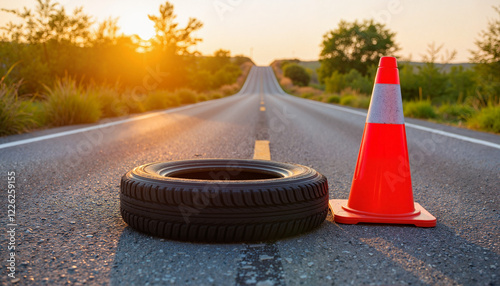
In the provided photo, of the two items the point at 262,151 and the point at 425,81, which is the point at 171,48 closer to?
the point at 425,81

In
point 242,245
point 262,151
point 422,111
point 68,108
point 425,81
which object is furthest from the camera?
point 425,81

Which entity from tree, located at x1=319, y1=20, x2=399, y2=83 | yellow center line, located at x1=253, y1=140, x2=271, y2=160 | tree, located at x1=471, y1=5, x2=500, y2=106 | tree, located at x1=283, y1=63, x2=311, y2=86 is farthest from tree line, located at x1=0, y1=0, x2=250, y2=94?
tree, located at x1=283, y1=63, x2=311, y2=86

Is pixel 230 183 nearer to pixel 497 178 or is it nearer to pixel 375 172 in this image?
pixel 375 172

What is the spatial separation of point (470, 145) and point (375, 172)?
4008 millimetres

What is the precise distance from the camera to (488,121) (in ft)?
27.4

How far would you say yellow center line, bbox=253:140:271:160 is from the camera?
4182mm

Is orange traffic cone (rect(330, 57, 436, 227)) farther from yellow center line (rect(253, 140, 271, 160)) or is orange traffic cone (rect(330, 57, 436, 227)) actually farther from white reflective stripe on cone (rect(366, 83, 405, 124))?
yellow center line (rect(253, 140, 271, 160))

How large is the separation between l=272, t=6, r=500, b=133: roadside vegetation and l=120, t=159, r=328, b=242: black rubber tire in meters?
7.75

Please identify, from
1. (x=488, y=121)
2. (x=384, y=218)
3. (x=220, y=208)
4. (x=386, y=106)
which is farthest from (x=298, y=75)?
(x=220, y=208)

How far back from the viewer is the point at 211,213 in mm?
1799

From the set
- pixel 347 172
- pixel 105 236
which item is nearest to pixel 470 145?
pixel 347 172

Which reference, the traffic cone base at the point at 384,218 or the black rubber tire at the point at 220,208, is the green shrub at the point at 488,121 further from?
the black rubber tire at the point at 220,208

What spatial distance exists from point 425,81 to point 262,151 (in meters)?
24.5

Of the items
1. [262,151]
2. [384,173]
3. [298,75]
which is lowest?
[262,151]
